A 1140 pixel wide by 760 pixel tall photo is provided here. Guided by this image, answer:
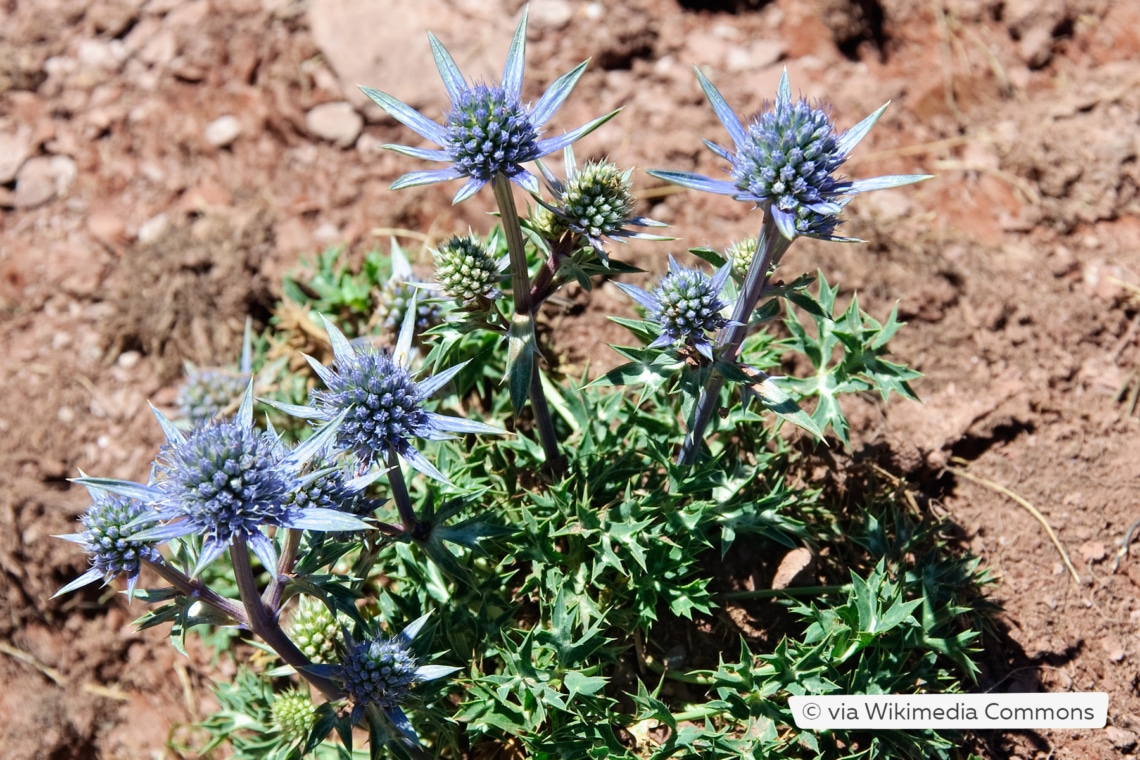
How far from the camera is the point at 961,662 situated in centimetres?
375

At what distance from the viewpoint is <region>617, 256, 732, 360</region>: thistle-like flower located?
3096 millimetres

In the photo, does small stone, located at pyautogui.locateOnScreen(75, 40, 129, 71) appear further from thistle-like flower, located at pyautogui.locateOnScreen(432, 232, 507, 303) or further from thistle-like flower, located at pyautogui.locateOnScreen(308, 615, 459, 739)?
thistle-like flower, located at pyautogui.locateOnScreen(308, 615, 459, 739)

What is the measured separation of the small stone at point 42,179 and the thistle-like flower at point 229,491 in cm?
433

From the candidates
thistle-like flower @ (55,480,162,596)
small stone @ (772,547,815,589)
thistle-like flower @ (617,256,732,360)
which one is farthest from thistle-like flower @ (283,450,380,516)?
small stone @ (772,547,815,589)

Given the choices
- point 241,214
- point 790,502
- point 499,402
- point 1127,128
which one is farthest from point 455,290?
point 1127,128

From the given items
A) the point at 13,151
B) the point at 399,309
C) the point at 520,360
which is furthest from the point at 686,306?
the point at 13,151

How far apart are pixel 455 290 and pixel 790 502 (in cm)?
173

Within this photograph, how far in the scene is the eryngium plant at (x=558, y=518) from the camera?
2.93m

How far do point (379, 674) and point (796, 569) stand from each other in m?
1.94

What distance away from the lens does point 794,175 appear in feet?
9.38

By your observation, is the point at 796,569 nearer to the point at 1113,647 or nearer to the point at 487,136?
the point at 1113,647

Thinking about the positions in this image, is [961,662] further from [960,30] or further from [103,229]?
[103,229]

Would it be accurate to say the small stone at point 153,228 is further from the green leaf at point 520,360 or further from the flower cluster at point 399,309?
the green leaf at point 520,360

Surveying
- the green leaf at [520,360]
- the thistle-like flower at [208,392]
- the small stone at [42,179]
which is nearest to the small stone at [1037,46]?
the green leaf at [520,360]
